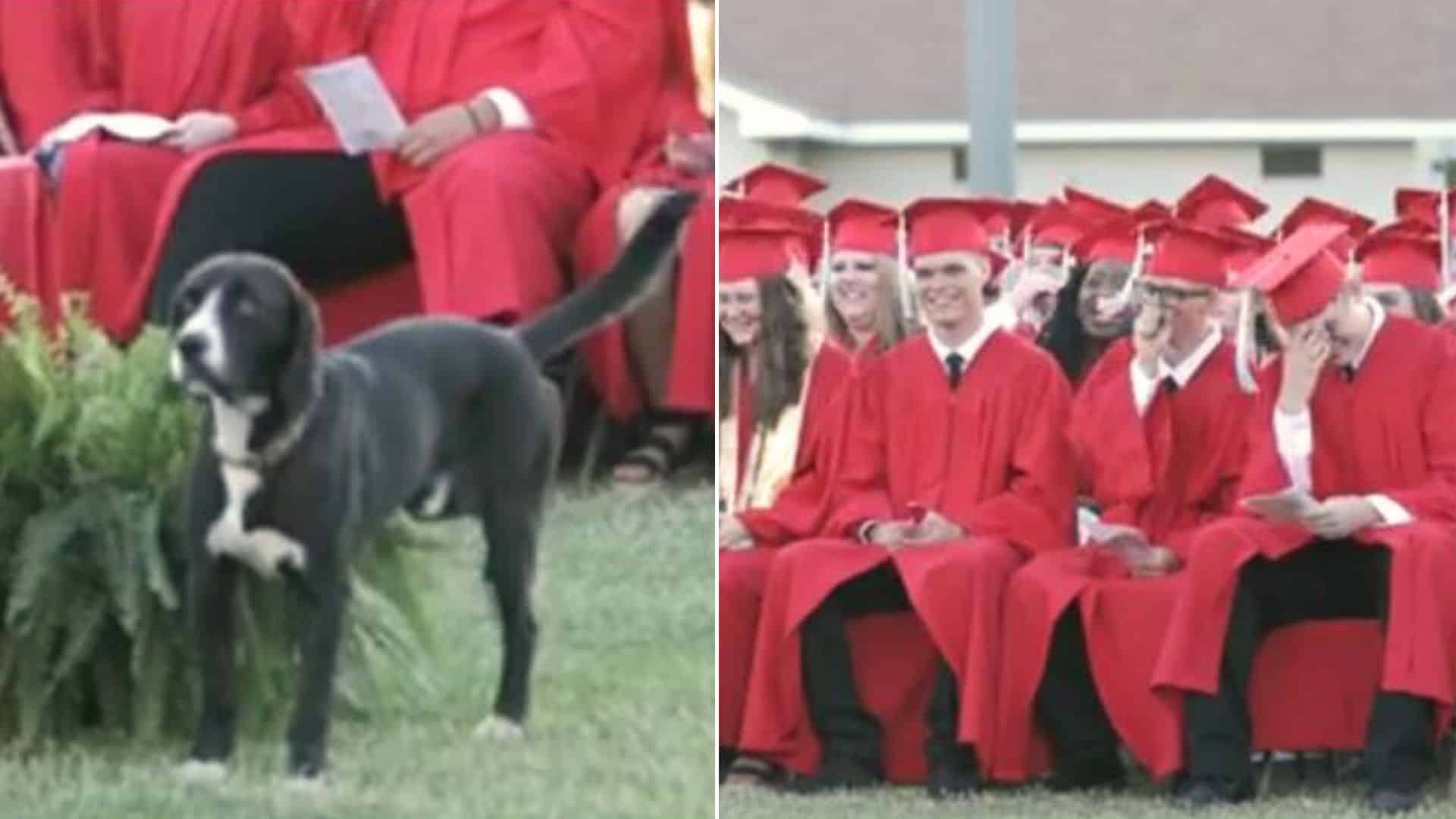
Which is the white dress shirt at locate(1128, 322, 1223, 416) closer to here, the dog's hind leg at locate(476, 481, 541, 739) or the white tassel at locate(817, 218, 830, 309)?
the white tassel at locate(817, 218, 830, 309)

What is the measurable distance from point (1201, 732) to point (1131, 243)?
1.19 metres

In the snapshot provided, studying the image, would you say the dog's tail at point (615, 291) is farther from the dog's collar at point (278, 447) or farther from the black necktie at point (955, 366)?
the black necktie at point (955, 366)

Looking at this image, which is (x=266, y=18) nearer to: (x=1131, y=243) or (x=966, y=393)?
(x=966, y=393)

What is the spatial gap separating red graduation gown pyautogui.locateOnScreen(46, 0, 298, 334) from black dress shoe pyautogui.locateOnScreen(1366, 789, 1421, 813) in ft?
6.39

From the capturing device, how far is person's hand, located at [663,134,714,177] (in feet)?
18.6

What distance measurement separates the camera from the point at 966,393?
698 cm

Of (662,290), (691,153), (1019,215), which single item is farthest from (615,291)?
(1019,215)

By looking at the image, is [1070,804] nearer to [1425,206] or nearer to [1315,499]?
[1315,499]

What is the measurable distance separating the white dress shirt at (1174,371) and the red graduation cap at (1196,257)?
0.30 ft

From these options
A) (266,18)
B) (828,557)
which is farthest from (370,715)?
(828,557)

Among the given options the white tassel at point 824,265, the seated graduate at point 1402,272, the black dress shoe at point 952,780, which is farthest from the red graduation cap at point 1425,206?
the black dress shoe at point 952,780

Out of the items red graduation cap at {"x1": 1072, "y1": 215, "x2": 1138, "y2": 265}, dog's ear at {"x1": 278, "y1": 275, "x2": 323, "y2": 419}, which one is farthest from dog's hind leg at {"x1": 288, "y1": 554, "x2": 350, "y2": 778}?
red graduation cap at {"x1": 1072, "y1": 215, "x2": 1138, "y2": 265}

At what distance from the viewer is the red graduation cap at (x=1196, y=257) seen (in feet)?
22.5

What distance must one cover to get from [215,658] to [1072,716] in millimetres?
1681
